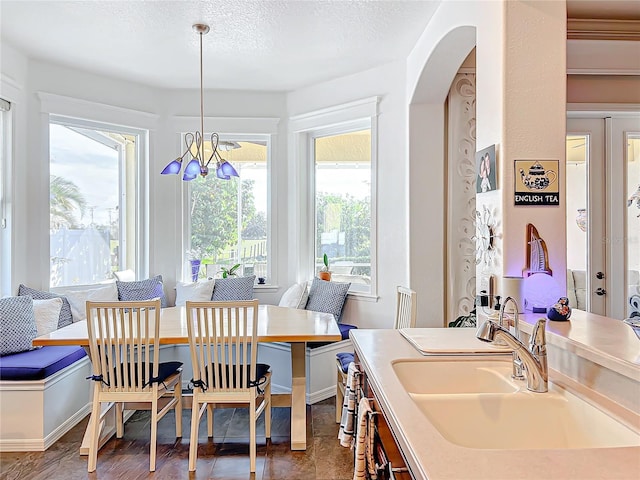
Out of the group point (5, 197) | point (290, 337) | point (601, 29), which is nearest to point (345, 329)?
point (290, 337)

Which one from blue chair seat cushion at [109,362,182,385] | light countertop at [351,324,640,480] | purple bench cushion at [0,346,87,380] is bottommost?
blue chair seat cushion at [109,362,182,385]

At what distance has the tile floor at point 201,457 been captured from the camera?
2479mm

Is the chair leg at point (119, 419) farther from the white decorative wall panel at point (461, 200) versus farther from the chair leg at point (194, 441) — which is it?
the white decorative wall panel at point (461, 200)

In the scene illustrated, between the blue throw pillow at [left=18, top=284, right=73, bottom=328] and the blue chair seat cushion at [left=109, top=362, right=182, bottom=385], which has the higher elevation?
the blue throw pillow at [left=18, top=284, right=73, bottom=328]

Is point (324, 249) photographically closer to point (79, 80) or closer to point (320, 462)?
point (320, 462)

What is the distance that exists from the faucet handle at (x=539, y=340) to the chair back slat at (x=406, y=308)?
156 centimetres

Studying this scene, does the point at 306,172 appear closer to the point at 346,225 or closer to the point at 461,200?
the point at 346,225

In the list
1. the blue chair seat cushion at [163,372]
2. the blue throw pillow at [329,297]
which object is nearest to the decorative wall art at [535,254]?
the blue chair seat cushion at [163,372]

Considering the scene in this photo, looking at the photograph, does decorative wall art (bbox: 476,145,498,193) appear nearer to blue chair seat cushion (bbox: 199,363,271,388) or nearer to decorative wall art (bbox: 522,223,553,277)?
decorative wall art (bbox: 522,223,553,277)

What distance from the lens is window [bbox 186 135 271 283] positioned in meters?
4.66

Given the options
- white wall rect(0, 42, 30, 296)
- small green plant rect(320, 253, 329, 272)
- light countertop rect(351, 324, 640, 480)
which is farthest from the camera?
small green plant rect(320, 253, 329, 272)

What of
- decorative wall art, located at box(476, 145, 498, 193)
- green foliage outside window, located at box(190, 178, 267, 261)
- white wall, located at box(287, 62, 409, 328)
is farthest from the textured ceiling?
decorative wall art, located at box(476, 145, 498, 193)

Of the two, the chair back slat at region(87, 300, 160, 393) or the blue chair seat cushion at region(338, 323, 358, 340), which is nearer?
the chair back slat at region(87, 300, 160, 393)

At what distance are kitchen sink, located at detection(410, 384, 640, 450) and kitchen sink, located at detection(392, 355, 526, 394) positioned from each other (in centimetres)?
18
